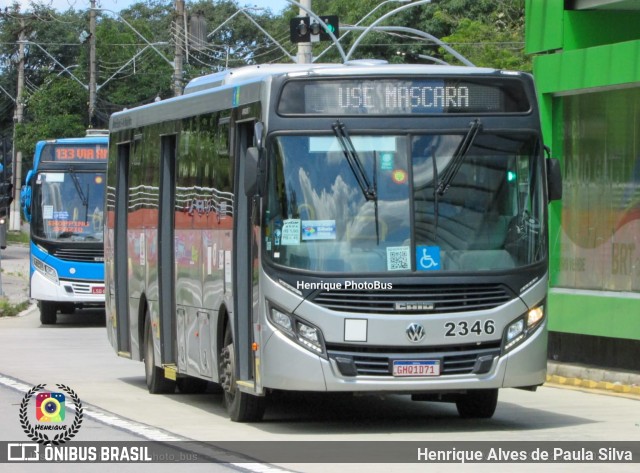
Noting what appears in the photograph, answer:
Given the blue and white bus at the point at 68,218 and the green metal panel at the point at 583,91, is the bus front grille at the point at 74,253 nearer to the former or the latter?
the blue and white bus at the point at 68,218

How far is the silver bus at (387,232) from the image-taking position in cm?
1238

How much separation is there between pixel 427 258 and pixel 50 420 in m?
3.81

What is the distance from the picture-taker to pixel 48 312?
3186cm

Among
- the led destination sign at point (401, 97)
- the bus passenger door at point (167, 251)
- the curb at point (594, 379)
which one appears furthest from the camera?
the curb at point (594, 379)

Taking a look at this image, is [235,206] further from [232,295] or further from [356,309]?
[356,309]

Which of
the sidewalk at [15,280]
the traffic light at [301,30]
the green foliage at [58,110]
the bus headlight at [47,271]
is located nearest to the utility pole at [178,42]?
the sidewalk at [15,280]

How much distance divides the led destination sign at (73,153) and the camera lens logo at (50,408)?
55.1ft

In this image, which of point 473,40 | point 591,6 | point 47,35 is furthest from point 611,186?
point 47,35

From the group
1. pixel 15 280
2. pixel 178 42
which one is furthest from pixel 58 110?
pixel 178 42

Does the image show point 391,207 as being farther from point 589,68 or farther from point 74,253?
point 74,253

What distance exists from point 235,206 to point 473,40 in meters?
39.0

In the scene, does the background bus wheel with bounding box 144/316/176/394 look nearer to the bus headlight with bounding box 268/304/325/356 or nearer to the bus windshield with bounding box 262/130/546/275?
the bus headlight with bounding box 268/304/325/356

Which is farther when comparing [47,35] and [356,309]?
[47,35]

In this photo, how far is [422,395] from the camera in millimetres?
13469
